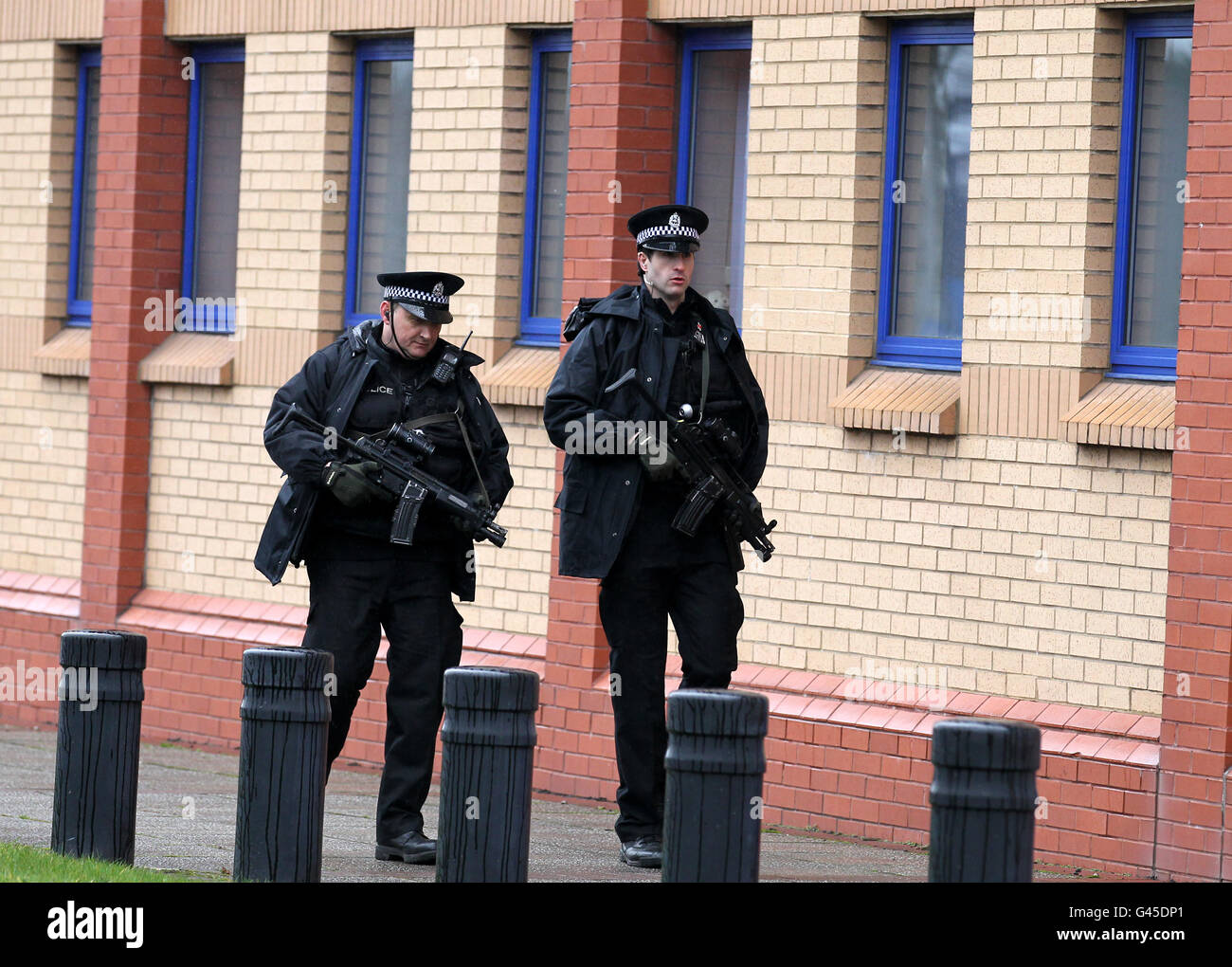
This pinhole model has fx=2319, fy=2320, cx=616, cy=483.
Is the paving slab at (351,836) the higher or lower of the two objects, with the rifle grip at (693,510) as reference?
lower

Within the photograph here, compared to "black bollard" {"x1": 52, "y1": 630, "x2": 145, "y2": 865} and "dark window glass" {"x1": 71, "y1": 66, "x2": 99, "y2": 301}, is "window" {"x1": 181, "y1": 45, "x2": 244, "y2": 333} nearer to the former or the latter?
"dark window glass" {"x1": 71, "y1": 66, "x2": 99, "y2": 301}

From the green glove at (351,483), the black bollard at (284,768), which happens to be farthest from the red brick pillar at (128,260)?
the black bollard at (284,768)

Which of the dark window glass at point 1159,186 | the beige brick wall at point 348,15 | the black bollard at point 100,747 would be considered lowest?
the black bollard at point 100,747

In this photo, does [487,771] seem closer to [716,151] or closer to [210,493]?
[716,151]

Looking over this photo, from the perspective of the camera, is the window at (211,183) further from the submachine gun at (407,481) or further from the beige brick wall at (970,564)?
the submachine gun at (407,481)

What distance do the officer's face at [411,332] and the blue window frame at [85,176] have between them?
6.00 m

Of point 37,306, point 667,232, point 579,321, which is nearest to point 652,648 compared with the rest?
point 579,321

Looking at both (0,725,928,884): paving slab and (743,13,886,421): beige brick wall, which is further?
(743,13,886,421): beige brick wall

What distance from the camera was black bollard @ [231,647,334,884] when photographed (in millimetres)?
7816

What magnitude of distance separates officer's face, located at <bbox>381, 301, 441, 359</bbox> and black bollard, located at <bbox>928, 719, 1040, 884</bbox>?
10.7ft

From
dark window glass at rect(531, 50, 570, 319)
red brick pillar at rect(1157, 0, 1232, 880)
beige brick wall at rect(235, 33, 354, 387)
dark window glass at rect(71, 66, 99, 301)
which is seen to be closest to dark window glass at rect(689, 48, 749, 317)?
dark window glass at rect(531, 50, 570, 319)

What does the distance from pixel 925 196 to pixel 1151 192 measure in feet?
4.00

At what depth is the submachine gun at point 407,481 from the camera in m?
8.82
